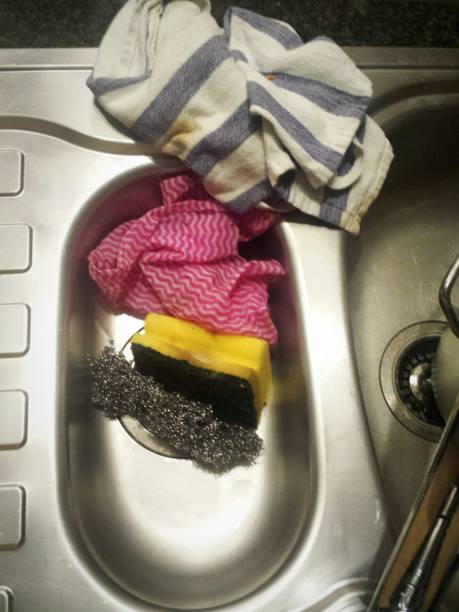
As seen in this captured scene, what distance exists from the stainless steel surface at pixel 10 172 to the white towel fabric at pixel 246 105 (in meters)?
0.09

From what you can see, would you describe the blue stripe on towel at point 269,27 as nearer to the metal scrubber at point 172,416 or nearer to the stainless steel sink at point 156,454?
the stainless steel sink at point 156,454

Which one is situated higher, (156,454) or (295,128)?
(295,128)

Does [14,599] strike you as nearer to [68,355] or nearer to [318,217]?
[68,355]

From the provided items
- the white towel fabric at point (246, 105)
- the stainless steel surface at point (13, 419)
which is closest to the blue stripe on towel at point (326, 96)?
the white towel fabric at point (246, 105)

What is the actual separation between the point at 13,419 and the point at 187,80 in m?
0.30

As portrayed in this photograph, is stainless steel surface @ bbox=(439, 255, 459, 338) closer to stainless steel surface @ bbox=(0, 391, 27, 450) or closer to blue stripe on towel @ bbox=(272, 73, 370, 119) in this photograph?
blue stripe on towel @ bbox=(272, 73, 370, 119)

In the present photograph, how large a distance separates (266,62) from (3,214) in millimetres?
Answer: 258

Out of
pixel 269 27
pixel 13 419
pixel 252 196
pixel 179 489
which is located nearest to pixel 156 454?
pixel 179 489

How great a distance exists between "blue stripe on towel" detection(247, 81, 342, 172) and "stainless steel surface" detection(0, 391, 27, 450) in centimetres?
30

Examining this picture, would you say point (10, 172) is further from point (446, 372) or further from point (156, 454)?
point (446, 372)

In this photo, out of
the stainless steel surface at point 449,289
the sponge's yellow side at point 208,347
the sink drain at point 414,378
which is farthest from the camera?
the sink drain at point 414,378

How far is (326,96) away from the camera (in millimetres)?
513

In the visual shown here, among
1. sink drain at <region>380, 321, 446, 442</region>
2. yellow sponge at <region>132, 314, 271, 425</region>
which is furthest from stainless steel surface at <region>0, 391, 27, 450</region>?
sink drain at <region>380, 321, 446, 442</region>

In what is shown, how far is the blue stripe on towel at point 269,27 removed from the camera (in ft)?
1.76
